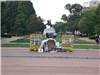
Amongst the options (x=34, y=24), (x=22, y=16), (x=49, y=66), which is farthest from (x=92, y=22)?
(x=49, y=66)

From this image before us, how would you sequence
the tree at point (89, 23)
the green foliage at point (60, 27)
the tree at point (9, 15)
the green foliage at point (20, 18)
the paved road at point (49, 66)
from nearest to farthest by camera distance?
the paved road at point (49, 66) → the tree at point (89, 23) → the tree at point (9, 15) → the green foliage at point (20, 18) → the green foliage at point (60, 27)

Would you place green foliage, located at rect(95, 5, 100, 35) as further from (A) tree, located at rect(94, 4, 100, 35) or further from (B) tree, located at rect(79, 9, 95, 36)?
(B) tree, located at rect(79, 9, 95, 36)

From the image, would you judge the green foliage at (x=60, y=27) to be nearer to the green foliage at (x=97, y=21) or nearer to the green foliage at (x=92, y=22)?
the green foliage at (x=92, y=22)

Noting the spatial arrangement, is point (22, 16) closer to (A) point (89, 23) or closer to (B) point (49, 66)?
(A) point (89, 23)

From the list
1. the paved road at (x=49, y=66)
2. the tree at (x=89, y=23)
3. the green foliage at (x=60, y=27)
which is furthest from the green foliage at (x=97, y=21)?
the green foliage at (x=60, y=27)

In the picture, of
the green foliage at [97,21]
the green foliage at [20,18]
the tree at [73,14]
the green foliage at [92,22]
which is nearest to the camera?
the green foliage at [97,21]

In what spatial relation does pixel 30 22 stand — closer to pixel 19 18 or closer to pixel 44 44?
pixel 19 18

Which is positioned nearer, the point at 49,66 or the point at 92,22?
the point at 49,66

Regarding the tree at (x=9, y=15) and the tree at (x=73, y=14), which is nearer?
the tree at (x=9, y=15)

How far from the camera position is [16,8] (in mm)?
89812

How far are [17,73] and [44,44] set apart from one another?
17.2 metres

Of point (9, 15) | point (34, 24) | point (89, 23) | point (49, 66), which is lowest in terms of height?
point (49, 66)

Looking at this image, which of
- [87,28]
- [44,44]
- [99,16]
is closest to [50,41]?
[44,44]

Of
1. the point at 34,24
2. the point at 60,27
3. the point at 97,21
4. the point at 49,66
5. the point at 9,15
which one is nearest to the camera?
the point at 49,66
